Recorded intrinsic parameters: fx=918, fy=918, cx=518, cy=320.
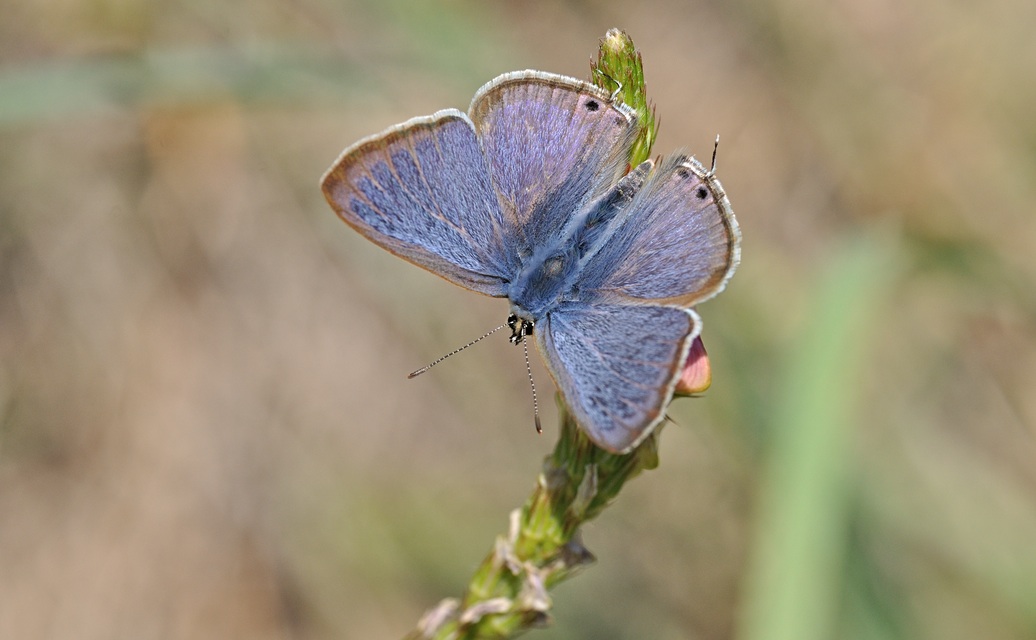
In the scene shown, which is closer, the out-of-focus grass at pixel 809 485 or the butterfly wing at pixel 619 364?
the butterfly wing at pixel 619 364

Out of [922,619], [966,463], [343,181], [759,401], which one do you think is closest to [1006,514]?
[966,463]

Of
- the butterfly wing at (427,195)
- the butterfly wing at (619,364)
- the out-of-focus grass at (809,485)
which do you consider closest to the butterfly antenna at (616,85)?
the butterfly wing at (427,195)

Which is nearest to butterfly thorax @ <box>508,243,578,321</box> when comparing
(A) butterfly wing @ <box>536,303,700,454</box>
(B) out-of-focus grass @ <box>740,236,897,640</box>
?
(A) butterfly wing @ <box>536,303,700,454</box>

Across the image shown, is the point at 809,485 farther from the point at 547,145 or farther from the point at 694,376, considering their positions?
the point at 547,145

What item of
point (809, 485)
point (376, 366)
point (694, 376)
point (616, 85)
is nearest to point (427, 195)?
point (616, 85)

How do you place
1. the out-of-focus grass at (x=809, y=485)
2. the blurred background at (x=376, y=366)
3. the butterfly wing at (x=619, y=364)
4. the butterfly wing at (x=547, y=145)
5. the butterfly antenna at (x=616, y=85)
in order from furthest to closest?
the blurred background at (x=376, y=366) < the out-of-focus grass at (x=809, y=485) < the butterfly wing at (x=547, y=145) < the butterfly antenna at (x=616, y=85) < the butterfly wing at (x=619, y=364)

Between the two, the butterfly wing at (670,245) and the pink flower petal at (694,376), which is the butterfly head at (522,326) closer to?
the butterfly wing at (670,245)
